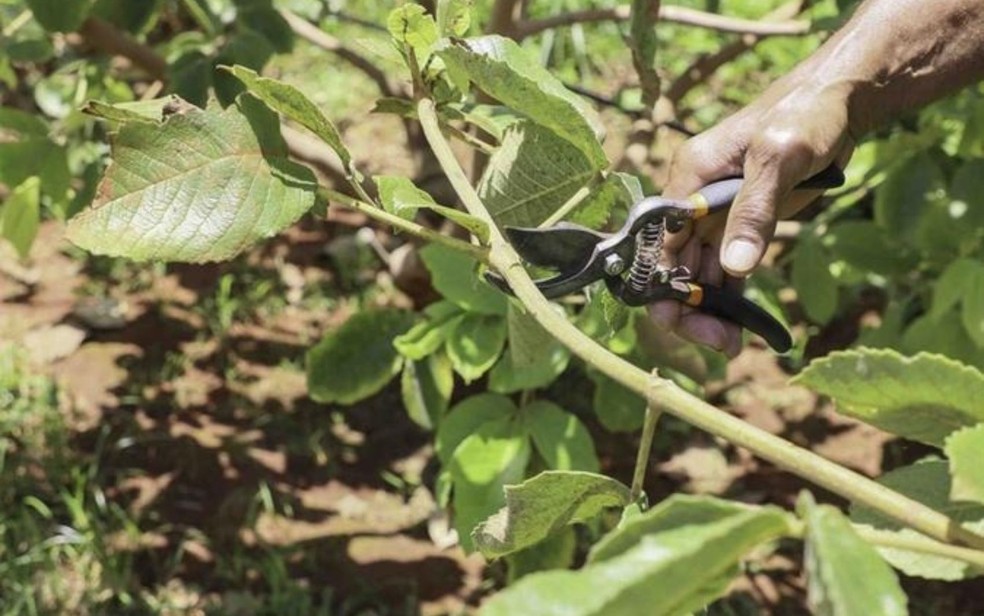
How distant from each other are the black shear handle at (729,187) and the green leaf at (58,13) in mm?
889

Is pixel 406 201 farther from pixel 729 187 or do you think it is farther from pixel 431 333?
pixel 431 333

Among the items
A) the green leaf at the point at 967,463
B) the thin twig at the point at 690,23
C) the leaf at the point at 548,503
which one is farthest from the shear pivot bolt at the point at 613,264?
the thin twig at the point at 690,23

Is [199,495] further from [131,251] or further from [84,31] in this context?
[131,251]

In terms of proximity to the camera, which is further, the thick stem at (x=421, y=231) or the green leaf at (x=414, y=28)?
the green leaf at (x=414, y=28)

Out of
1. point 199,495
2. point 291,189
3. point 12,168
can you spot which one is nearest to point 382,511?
point 199,495

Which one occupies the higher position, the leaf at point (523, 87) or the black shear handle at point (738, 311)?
the leaf at point (523, 87)

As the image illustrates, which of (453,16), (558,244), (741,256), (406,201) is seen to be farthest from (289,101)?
(741,256)

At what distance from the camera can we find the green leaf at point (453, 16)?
121 centimetres

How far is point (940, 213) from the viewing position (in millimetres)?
2172

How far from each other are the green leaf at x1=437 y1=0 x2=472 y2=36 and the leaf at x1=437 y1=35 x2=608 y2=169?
0.18 ft

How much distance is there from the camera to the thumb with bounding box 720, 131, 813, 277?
4.15 ft

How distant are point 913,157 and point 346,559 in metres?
1.24

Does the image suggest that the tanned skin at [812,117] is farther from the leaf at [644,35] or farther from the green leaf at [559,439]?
the green leaf at [559,439]

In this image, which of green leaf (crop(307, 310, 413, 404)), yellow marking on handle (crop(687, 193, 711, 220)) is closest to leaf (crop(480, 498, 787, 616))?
yellow marking on handle (crop(687, 193, 711, 220))
